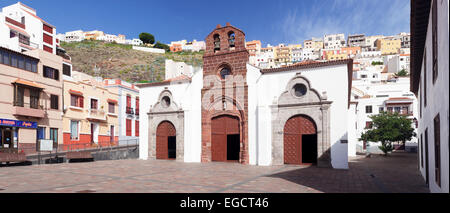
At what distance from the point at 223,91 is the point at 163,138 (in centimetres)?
613

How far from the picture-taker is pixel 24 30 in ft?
139

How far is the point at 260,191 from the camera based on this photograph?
903 cm

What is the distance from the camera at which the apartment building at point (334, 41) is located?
500 feet

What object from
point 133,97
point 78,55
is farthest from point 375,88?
point 78,55

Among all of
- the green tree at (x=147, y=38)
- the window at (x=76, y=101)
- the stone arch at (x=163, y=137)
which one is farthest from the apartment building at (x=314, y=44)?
the stone arch at (x=163, y=137)

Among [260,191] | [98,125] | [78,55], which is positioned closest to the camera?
[260,191]

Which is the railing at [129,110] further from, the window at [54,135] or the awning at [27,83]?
the awning at [27,83]

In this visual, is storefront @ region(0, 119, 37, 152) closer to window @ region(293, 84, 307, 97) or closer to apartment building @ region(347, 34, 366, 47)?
window @ region(293, 84, 307, 97)

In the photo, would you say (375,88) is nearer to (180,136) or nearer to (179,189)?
(180,136)

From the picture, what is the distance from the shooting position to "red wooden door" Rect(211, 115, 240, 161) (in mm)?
20547

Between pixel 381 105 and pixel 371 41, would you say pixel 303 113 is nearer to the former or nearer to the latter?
pixel 381 105

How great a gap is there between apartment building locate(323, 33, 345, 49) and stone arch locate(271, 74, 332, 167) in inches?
5727

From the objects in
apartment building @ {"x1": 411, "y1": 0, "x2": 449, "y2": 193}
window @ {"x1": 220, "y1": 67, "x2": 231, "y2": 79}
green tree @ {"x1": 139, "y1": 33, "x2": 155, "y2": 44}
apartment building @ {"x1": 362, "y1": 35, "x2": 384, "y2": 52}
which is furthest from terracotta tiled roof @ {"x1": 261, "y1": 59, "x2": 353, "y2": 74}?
apartment building @ {"x1": 362, "y1": 35, "x2": 384, "y2": 52}
